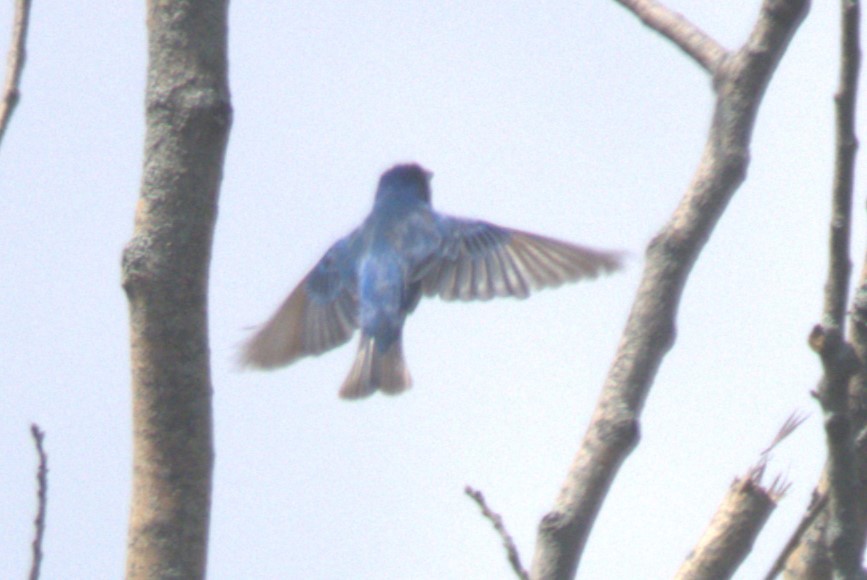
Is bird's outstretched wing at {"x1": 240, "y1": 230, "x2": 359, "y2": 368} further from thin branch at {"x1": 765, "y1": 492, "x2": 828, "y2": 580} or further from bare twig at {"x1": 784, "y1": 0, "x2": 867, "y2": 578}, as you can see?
bare twig at {"x1": 784, "y1": 0, "x2": 867, "y2": 578}

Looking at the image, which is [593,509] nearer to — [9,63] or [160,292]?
[160,292]

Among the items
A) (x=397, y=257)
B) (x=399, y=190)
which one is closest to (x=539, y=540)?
A: (x=397, y=257)

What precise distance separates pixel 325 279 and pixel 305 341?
1.31 feet

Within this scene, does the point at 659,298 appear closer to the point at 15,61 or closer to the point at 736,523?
the point at 736,523

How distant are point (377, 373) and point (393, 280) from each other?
0.58 metres

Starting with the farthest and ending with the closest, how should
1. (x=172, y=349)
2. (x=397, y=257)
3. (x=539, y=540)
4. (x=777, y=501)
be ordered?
(x=397, y=257) < (x=777, y=501) < (x=539, y=540) < (x=172, y=349)

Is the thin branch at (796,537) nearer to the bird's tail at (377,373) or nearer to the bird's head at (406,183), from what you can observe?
the bird's tail at (377,373)

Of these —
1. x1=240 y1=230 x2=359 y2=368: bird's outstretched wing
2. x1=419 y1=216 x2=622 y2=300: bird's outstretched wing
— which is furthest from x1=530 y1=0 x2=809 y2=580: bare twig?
x1=240 y1=230 x2=359 y2=368: bird's outstretched wing

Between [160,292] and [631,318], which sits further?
[631,318]

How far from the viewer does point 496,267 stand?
28.4 feet

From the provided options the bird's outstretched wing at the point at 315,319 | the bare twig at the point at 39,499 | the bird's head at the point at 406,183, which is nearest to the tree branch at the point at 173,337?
the bare twig at the point at 39,499

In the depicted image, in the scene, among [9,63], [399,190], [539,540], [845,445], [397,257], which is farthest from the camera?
[399,190]

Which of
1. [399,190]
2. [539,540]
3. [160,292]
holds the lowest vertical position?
[539,540]

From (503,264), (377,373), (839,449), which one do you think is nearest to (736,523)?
(839,449)
